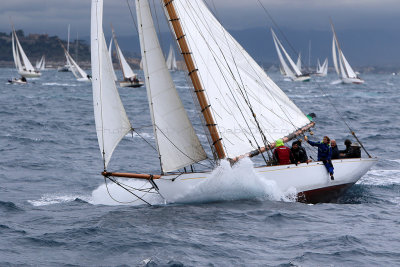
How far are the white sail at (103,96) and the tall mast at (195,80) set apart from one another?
10.4ft

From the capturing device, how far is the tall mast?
20619 millimetres

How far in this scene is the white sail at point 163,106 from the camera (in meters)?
19.1

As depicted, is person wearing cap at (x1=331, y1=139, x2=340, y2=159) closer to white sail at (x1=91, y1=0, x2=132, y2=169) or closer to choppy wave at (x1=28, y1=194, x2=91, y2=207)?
white sail at (x1=91, y1=0, x2=132, y2=169)

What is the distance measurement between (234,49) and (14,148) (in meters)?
15.5

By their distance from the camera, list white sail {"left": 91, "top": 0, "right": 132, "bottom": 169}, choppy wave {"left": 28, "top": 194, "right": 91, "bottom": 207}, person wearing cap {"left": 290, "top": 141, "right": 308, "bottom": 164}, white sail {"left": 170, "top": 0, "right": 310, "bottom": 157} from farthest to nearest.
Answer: white sail {"left": 170, "top": 0, "right": 310, "bottom": 157} → person wearing cap {"left": 290, "top": 141, "right": 308, "bottom": 164} → choppy wave {"left": 28, "top": 194, "right": 91, "bottom": 207} → white sail {"left": 91, "top": 0, "right": 132, "bottom": 169}

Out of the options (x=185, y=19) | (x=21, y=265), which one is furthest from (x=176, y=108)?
(x=21, y=265)

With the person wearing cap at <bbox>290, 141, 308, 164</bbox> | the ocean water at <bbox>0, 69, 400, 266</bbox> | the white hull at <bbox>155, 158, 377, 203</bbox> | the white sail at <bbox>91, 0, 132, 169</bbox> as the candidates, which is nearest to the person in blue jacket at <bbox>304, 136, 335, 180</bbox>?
the white hull at <bbox>155, 158, 377, 203</bbox>

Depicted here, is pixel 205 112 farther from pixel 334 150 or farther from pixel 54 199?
pixel 54 199

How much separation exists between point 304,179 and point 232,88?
4.36m

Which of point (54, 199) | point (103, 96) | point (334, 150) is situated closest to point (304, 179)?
point (334, 150)

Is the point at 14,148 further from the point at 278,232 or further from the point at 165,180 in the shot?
the point at 278,232

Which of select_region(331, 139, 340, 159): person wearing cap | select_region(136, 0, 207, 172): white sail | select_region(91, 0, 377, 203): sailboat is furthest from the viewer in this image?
select_region(331, 139, 340, 159): person wearing cap

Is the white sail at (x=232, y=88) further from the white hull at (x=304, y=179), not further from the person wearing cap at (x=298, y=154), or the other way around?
the white hull at (x=304, y=179)

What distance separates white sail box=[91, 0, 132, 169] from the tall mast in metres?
3.16
